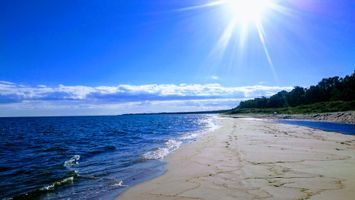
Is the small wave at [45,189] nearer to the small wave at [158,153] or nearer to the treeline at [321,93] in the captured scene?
the small wave at [158,153]

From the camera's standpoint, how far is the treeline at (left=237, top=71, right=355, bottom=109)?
125 meters

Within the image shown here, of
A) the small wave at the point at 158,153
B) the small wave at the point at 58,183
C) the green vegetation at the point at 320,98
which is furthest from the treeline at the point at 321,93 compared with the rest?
the small wave at the point at 58,183

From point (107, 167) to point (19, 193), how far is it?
6110 millimetres

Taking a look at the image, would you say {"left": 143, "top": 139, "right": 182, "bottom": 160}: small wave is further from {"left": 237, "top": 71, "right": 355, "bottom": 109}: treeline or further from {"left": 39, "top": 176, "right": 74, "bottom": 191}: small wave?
{"left": 237, "top": 71, "right": 355, "bottom": 109}: treeline

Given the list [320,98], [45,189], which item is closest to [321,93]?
[320,98]

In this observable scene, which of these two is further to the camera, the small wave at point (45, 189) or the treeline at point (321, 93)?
the treeline at point (321, 93)

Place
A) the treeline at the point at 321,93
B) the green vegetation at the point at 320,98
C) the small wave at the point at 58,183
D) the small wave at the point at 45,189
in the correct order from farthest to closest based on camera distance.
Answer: the treeline at the point at 321,93, the green vegetation at the point at 320,98, the small wave at the point at 58,183, the small wave at the point at 45,189

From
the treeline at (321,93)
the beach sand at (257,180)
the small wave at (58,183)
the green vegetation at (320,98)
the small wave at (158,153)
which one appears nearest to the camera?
the beach sand at (257,180)


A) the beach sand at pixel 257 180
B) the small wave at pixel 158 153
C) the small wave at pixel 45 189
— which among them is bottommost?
the small wave at pixel 45 189

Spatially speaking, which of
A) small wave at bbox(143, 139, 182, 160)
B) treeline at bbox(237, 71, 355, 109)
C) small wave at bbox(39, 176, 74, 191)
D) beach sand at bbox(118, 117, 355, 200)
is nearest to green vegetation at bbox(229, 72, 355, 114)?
treeline at bbox(237, 71, 355, 109)

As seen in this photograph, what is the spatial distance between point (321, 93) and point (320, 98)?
235cm

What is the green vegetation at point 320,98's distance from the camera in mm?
111625

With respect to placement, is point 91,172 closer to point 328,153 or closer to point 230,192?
point 230,192

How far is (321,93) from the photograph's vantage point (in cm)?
14500
